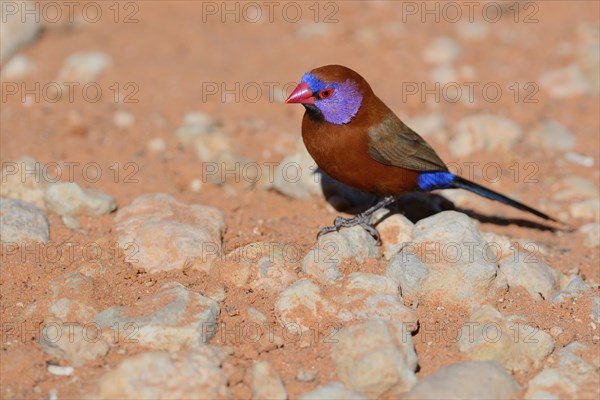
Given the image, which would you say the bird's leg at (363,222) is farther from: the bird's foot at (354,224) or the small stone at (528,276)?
the small stone at (528,276)

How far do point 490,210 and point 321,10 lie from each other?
12.1ft

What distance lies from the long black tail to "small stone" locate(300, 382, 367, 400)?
221 cm

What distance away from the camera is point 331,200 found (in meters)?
5.48

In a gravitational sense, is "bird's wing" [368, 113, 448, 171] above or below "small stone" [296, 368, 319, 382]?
above

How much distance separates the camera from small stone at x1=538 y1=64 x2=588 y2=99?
737 cm

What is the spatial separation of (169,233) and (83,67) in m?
3.20

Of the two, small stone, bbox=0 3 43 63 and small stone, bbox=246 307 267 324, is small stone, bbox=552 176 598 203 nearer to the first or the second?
small stone, bbox=246 307 267 324

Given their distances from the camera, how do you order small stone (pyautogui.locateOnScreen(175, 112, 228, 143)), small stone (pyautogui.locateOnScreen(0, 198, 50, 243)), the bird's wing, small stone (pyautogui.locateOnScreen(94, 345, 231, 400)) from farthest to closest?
small stone (pyautogui.locateOnScreen(175, 112, 228, 143)) → the bird's wing → small stone (pyautogui.locateOnScreen(0, 198, 50, 243)) → small stone (pyautogui.locateOnScreen(94, 345, 231, 400))

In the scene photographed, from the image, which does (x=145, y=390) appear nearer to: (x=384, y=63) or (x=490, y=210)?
(x=490, y=210)

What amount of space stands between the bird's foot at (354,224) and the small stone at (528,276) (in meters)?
0.74

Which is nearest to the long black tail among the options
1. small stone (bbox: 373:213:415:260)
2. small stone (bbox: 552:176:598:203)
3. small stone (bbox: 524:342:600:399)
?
small stone (bbox: 552:176:598:203)

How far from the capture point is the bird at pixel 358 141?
4719mm

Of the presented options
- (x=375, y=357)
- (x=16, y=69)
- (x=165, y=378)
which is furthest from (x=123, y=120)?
(x=375, y=357)

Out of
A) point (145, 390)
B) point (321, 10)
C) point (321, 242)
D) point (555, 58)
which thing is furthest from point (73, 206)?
point (555, 58)
